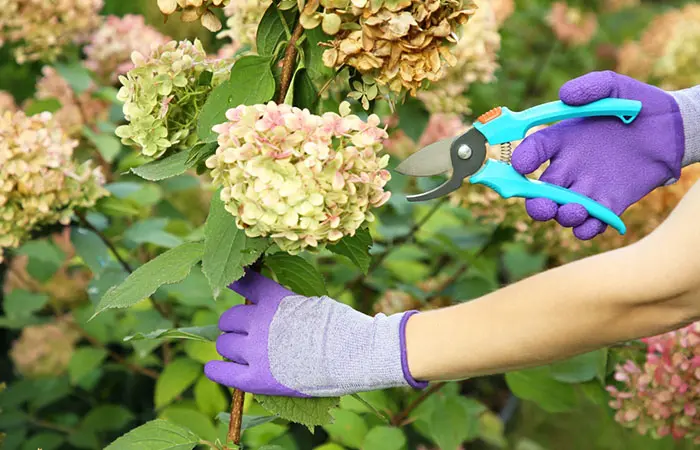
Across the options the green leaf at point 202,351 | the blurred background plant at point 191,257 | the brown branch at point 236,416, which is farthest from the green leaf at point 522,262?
the brown branch at point 236,416

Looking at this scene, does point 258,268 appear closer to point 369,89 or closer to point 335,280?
point 369,89

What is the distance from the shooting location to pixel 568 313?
2.82 ft

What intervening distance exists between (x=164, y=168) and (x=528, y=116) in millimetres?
489

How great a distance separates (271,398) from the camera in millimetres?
1063

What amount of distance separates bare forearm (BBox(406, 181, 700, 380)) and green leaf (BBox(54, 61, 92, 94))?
128 cm

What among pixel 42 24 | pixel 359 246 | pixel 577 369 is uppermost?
pixel 359 246

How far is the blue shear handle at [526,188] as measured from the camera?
108 cm

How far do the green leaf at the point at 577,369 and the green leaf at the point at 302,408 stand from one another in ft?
2.25

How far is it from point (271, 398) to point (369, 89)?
0.42m

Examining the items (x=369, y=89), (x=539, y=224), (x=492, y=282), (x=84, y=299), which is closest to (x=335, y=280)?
(x=492, y=282)

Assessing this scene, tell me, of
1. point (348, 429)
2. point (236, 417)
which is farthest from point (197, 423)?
point (236, 417)

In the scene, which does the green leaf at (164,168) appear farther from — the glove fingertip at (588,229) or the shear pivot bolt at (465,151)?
the glove fingertip at (588,229)

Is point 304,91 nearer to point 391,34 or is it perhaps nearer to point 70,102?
point 391,34

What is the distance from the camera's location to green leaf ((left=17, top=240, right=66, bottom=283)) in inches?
71.8
